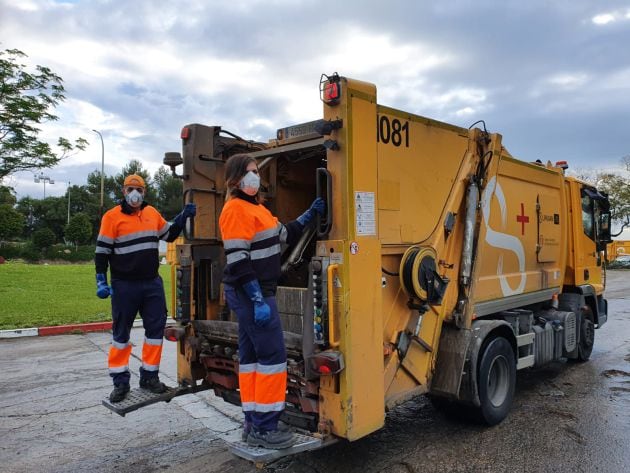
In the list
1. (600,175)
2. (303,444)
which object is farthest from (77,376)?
(600,175)

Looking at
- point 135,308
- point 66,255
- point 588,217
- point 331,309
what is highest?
point 588,217

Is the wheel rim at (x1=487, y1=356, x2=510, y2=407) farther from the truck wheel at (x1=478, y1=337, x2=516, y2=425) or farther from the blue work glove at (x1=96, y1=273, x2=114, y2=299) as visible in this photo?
the blue work glove at (x1=96, y1=273, x2=114, y2=299)

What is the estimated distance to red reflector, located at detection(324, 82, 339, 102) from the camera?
3400 millimetres

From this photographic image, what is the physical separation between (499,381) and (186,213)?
10.8ft

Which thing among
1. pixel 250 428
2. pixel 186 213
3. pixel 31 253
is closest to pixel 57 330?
pixel 186 213

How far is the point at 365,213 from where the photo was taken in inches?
137

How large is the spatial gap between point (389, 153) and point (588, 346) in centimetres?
513

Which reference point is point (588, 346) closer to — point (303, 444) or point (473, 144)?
point (473, 144)

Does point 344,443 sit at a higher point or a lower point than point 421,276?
lower

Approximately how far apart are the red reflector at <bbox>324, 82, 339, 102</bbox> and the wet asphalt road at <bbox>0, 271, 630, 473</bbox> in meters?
2.67

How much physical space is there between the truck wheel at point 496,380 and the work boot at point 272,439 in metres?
1.96

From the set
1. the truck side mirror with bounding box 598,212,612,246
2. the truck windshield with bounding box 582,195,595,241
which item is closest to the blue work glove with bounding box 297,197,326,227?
the truck windshield with bounding box 582,195,595,241

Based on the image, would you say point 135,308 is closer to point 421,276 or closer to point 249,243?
point 249,243

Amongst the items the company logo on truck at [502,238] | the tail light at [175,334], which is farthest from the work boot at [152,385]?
the company logo on truck at [502,238]
